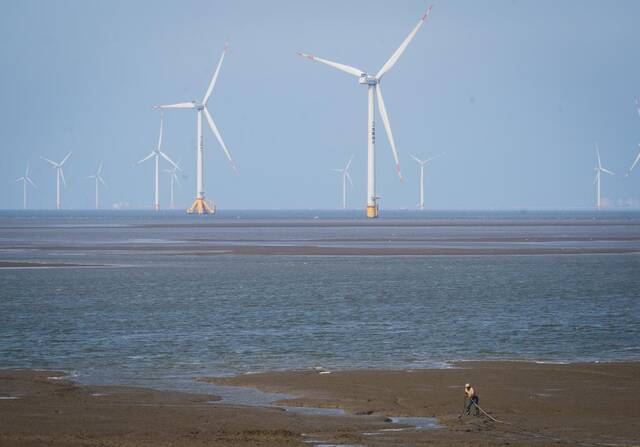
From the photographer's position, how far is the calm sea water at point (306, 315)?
102ft

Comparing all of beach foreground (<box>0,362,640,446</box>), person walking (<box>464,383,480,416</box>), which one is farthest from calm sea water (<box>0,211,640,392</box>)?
person walking (<box>464,383,480,416</box>)

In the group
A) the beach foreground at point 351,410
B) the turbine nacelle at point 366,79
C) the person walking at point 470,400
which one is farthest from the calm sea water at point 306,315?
the turbine nacelle at point 366,79

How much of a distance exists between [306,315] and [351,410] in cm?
1949

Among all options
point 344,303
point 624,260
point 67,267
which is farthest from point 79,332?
point 624,260

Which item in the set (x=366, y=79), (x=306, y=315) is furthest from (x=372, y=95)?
(x=306, y=315)

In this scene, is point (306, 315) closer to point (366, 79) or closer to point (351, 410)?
point (351, 410)

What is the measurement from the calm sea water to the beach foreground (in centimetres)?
206

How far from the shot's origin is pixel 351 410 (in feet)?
76.0

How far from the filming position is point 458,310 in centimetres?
4466

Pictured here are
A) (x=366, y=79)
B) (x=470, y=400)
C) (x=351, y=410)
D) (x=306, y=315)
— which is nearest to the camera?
(x=470, y=400)

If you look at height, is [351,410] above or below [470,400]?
below

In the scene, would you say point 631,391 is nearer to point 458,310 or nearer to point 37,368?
point 37,368

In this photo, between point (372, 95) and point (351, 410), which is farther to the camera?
point (372, 95)

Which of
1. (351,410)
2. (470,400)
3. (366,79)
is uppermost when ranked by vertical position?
(366,79)
